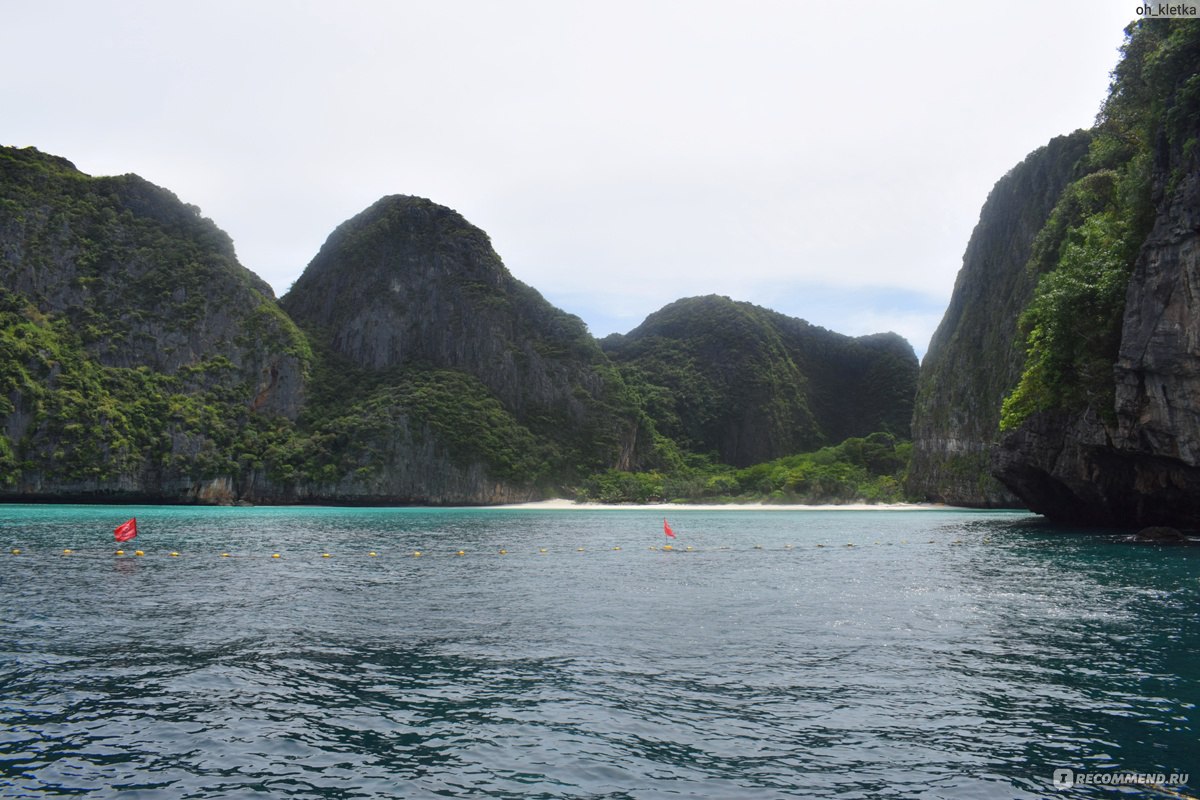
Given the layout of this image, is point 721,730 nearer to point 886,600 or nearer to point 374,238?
point 886,600

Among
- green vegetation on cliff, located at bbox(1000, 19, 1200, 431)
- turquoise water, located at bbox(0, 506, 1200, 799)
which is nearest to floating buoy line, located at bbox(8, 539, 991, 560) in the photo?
turquoise water, located at bbox(0, 506, 1200, 799)

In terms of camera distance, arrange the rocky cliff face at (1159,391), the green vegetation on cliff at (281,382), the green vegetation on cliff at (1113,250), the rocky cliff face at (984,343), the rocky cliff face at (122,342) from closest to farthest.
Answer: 1. the rocky cliff face at (1159,391)
2. the green vegetation on cliff at (1113,250)
3. the rocky cliff face at (984,343)
4. the rocky cliff face at (122,342)
5. the green vegetation on cliff at (281,382)

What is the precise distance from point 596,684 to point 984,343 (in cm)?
12313

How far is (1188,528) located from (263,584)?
52.1 metres

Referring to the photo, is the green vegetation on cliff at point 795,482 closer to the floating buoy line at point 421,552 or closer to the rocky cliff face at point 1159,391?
the rocky cliff face at point 1159,391

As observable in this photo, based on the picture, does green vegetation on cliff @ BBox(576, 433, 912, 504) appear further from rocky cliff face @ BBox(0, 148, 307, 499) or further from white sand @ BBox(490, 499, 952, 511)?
rocky cliff face @ BBox(0, 148, 307, 499)

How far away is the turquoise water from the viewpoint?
35.8 feet

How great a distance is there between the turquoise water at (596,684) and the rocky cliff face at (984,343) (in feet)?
291

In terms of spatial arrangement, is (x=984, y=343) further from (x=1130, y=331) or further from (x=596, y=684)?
(x=596, y=684)

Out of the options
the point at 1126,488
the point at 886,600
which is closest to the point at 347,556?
the point at 886,600

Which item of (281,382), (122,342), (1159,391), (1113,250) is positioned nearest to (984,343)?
(1113,250)

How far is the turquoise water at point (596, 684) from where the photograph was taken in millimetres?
10898

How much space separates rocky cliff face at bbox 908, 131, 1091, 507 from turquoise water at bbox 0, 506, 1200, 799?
88802mm

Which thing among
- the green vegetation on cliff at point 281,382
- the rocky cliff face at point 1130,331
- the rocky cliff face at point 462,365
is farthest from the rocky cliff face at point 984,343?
the rocky cliff face at point 462,365
